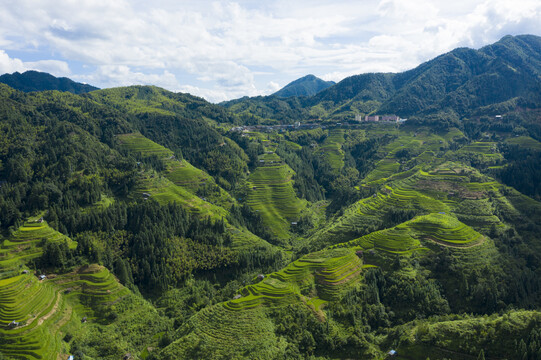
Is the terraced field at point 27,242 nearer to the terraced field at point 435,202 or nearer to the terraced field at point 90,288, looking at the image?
the terraced field at point 90,288

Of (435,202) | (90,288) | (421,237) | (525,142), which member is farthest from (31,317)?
(525,142)

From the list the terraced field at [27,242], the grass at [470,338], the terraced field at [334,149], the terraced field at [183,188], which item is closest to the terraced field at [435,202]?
the terraced field at [183,188]

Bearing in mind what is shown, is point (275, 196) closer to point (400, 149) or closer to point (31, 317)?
point (400, 149)

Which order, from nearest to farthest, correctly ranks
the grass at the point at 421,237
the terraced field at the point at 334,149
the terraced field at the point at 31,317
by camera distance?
the terraced field at the point at 31,317
the grass at the point at 421,237
the terraced field at the point at 334,149

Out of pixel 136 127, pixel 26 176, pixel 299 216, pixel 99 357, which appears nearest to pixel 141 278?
pixel 99 357

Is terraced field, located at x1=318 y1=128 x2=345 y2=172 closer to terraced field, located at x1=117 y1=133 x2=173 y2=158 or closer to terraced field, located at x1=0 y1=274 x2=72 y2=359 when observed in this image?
terraced field, located at x1=117 y1=133 x2=173 y2=158

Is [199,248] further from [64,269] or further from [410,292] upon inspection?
[410,292]
